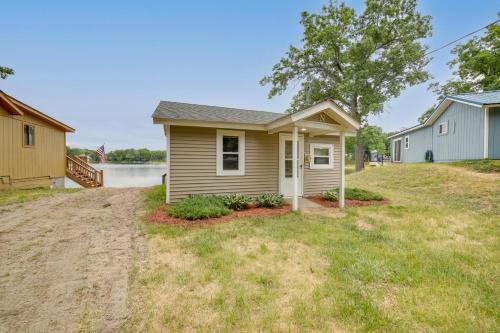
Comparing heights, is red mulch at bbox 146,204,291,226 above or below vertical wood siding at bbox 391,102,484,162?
Result: below

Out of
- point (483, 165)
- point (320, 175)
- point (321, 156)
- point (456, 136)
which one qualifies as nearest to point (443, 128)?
point (456, 136)

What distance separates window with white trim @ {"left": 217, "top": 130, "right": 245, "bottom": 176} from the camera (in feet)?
23.0

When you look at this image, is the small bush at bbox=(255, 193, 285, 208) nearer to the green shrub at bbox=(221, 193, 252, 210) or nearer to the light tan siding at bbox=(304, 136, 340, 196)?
the green shrub at bbox=(221, 193, 252, 210)

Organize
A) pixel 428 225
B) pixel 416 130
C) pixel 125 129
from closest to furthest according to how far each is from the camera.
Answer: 1. pixel 428 225
2. pixel 416 130
3. pixel 125 129

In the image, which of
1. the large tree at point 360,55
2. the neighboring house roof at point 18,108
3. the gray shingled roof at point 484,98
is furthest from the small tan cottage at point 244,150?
the large tree at point 360,55

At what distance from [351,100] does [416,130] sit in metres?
5.56

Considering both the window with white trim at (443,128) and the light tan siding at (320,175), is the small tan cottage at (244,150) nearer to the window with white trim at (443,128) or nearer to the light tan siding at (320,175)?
the light tan siding at (320,175)

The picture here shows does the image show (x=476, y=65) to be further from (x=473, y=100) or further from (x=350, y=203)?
(x=350, y=203)

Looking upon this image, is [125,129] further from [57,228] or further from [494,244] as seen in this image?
[494,244]

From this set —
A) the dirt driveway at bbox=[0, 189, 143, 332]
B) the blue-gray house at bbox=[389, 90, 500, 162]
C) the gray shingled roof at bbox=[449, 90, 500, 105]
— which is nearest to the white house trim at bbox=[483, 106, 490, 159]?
the blue-gray house at bbox=[389, 90, 500, 162]

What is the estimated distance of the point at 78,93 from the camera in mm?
23859

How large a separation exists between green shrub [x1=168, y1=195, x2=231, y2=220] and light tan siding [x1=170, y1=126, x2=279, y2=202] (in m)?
0.83

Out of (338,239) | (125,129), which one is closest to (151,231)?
(338,239)

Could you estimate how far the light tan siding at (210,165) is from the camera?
658 cm
